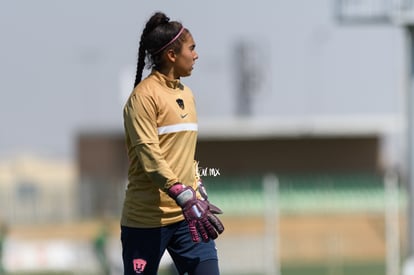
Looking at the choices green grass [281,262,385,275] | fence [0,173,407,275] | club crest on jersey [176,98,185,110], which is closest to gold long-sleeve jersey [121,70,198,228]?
club crest on jersey [176,98,185,110]

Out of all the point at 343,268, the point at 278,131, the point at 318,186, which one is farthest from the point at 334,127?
the point at 343,268

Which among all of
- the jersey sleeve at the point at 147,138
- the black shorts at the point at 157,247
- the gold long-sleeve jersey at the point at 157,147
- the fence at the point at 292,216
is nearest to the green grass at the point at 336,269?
the fence at the point at 292,216

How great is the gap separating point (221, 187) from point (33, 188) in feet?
24.3

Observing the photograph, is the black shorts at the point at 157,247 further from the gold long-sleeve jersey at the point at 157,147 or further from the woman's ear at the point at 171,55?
the woman's ear at the point at 171,55

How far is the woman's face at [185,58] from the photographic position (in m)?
6.83

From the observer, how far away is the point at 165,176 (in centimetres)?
655

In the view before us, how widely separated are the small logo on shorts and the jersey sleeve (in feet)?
1.62

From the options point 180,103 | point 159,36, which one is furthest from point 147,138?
point 159,36

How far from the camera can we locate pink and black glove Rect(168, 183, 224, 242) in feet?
21.5

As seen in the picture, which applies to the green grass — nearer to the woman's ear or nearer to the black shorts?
the black shorts

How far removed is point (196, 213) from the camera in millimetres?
6566

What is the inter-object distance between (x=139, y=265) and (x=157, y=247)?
0.43ft

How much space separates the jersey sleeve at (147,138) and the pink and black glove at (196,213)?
0.06 metres

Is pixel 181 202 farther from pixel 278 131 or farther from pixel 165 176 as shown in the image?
pixel 278 131
